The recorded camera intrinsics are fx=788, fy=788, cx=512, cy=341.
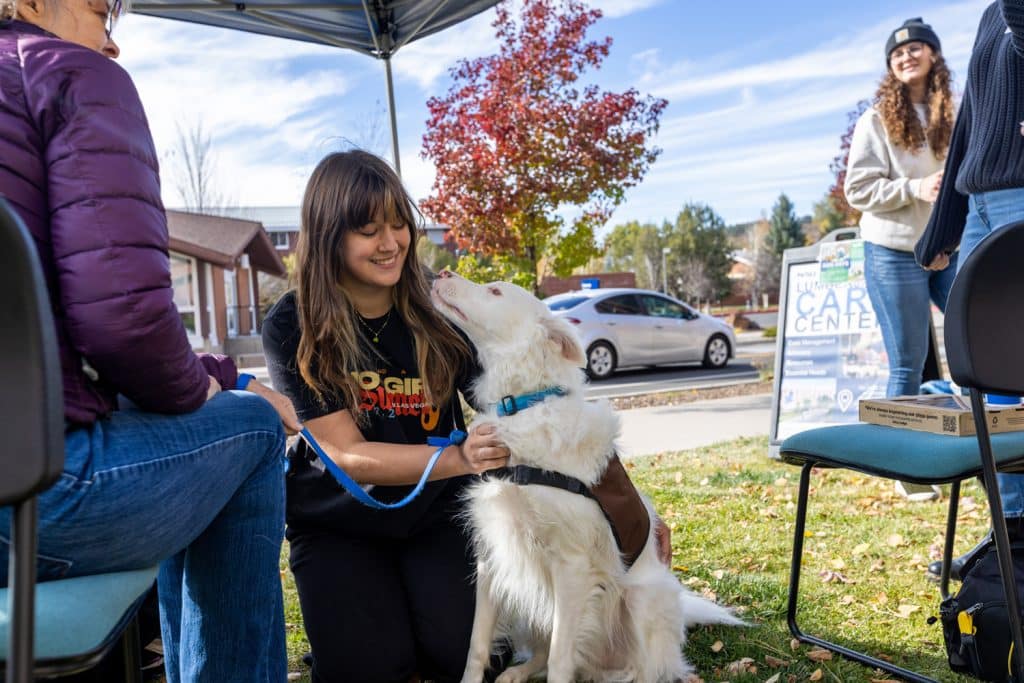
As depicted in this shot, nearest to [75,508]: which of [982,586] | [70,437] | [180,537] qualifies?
[70,437]

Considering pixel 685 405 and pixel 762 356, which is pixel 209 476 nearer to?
pixel 685 405

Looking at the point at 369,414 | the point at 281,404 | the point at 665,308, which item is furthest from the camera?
the point at 665,308

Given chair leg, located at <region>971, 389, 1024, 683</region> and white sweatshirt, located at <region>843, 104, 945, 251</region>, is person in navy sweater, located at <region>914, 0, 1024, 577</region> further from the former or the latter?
white sweatshirt, located at <region>843, 104, 945, 251</region>

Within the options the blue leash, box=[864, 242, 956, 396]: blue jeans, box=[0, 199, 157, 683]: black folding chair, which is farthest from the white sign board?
box=[0, 199, 157, 683]: black folding chair

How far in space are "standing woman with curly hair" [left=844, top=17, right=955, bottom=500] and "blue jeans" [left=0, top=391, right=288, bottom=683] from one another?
3.67 meters

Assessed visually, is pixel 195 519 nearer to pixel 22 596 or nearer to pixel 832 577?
pixel 22 596

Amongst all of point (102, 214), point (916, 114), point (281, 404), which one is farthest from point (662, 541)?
point (916, 114)

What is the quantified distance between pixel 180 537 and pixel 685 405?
869 centimetres

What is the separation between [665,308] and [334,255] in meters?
12.9

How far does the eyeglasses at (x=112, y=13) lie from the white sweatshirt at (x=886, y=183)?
12.2 ft

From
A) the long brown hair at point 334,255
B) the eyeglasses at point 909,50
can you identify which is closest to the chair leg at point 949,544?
the long brown hair at point 334,255

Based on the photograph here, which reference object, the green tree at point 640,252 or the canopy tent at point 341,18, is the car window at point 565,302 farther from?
the green tree at point 640,252

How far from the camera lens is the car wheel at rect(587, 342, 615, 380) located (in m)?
14.1

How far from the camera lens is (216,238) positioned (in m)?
25.2
